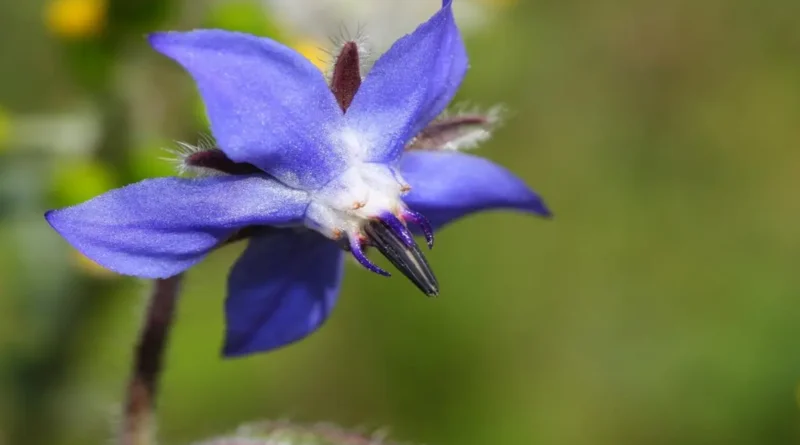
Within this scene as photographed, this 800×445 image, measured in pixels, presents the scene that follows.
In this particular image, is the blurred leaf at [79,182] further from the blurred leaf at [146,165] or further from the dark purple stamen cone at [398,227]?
the dark purple stamen cone at [398,227]

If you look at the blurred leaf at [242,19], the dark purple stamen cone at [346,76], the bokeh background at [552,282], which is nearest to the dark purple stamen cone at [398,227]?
the dark purple stamen cone at [346,76]

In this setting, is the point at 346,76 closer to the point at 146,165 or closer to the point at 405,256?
the point at 405,256

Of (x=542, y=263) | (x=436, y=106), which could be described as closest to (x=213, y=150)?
(x=436, y=106)

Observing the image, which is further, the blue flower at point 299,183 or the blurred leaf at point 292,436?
the blurred leaf at point 292,436

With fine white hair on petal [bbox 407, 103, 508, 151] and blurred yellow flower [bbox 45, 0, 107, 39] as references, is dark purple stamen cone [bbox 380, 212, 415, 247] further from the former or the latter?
blurred yellow flower [bbox 45, 0, 107, 39]

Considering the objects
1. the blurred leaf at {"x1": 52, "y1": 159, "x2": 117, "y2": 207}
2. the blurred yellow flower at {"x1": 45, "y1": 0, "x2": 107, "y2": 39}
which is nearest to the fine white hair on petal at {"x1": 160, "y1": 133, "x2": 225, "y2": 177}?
the blurred leaf at {"x1": 52, "y1": 159, "x2": 117, "y2": 207}

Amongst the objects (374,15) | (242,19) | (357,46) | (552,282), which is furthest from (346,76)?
(552,282)
